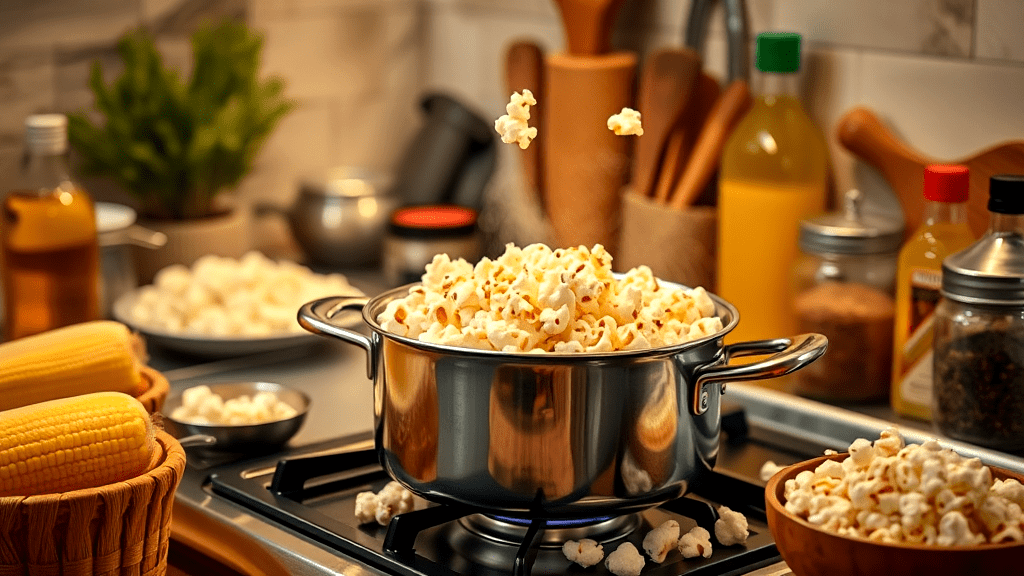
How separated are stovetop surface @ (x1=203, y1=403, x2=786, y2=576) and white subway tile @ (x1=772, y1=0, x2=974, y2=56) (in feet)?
1.96

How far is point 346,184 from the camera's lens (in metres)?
1.95

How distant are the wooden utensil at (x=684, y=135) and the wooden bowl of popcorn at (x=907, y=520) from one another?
0.77m

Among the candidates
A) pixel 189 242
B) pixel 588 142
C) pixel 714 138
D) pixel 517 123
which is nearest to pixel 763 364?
pixel 517 123

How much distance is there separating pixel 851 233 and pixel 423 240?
2.20 feet

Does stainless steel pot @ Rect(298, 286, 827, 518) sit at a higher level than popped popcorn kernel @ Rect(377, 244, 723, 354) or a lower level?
lower

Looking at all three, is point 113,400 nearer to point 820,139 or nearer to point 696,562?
point 696,562

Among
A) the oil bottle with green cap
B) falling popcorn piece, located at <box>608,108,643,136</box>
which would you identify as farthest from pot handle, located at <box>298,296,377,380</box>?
the oil bottle with green cap

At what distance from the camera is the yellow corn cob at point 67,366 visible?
3.58 feet

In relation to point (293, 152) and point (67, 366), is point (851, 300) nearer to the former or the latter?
point (67, 366)

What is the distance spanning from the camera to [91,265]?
155 cm

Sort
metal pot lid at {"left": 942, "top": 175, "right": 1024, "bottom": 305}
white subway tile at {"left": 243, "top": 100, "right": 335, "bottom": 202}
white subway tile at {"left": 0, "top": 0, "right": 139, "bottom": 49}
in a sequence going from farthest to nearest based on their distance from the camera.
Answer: white subway tile at {"left": 243, "top": 100, "right": 335, "bottom": 202}, white subway tile at {"left": 0, "top": 0, "right": 139, "bottom": 49}, metal pot lid at {"left": 942, "top": 175, "right": 1024, "bottom": 305}

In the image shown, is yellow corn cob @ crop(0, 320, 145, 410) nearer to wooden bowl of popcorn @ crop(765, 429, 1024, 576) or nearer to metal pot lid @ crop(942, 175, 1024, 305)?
wooden bowl of popcorn @ crop(765, 429, 1024, 576)

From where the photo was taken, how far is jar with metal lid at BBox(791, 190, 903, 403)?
1342 millimetres

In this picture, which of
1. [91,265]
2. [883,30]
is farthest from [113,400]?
[883,30]
